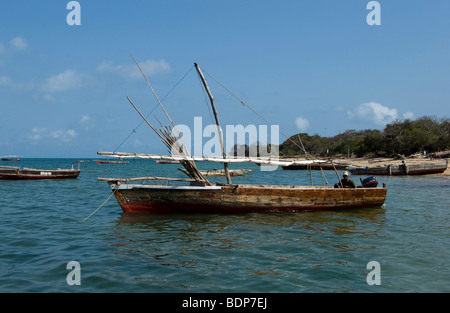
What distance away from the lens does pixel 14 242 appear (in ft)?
33.2

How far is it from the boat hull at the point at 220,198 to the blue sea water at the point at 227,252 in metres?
0.38

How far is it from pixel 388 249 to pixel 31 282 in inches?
341

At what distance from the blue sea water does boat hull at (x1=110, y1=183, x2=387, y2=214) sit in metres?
0.38

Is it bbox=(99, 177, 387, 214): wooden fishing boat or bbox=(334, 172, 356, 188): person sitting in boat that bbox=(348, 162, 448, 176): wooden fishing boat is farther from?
bbox=(99, 177, 387, 214): wooden fishing boat

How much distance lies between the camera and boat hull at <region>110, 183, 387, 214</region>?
13.6m

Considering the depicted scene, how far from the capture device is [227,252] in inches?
354

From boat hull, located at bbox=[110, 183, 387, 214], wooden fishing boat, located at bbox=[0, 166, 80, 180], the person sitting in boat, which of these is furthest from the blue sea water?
wooden fishing boat, located at bbox=[0, 166, 80, 180]

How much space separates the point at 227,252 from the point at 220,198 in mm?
4836

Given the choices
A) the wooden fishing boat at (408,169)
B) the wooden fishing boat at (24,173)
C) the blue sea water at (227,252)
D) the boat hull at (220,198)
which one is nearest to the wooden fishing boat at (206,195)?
the boat hull at (220,198)

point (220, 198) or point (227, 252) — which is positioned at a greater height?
point (220, 198)

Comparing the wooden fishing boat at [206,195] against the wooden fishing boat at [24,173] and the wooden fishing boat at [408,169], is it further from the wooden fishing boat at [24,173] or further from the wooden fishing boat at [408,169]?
the wooden fishing boat at [408,169]

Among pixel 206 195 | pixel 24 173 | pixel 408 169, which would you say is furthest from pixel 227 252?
pixel 408 169

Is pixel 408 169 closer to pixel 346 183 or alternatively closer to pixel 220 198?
pixel 346 183
